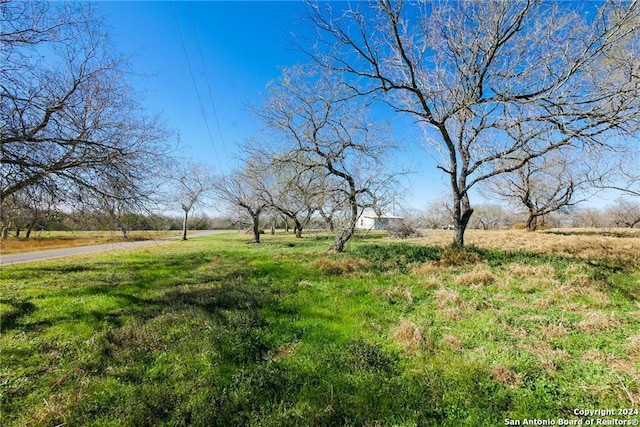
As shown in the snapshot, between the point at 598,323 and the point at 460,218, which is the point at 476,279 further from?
the point at 460,218

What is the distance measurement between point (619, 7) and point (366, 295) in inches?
324

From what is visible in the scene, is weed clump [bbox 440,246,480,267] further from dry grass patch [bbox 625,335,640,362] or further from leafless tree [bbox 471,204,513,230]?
leafless tree [bbox 471,204,513,230]

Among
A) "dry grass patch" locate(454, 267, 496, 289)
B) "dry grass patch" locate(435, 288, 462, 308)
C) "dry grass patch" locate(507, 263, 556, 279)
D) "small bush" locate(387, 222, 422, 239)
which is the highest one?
"small bush" locate(387, 222, 422, 239)

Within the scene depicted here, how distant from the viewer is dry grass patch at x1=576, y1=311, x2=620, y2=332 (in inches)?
170

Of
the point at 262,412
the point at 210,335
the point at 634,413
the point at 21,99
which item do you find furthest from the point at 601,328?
the point at 21,99

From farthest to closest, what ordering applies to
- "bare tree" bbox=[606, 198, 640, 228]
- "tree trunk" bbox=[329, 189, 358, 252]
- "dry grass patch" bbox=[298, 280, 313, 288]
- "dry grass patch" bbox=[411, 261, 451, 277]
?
"bare tree" bbox=[606, 198, 640, 228] → "tree trunk" bbox=[329, 189, 358, 252] → "dry grass patch" bbox=[411, 261, 451, 277] → "dry grass patch" bbox=[298, 280, 313, 288]

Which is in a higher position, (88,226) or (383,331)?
(88,226)

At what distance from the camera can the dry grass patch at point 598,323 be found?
14.2 feet

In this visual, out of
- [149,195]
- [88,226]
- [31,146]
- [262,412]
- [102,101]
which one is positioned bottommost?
[262,412]

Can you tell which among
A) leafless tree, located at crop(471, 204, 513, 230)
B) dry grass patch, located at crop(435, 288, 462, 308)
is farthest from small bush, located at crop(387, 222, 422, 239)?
leafless tree, located at crop(471, 204, 513, 230)

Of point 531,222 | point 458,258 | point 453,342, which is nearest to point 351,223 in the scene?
point 458,258

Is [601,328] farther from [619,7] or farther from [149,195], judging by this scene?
[149,195]

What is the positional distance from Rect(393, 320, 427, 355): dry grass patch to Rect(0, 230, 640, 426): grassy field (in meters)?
0.03

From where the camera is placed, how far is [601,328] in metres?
4.32
